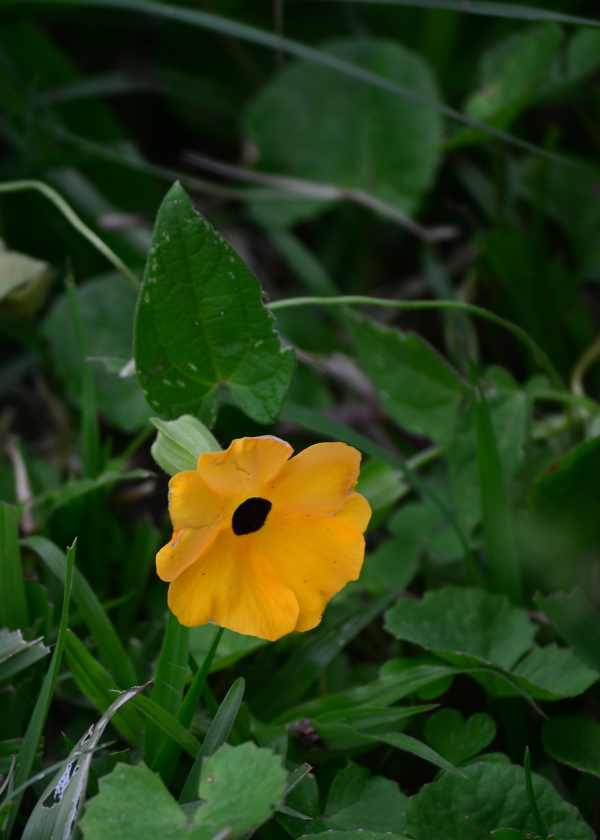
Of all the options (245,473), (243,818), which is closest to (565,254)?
(245,473)

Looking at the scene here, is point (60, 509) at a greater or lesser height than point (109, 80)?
lesser

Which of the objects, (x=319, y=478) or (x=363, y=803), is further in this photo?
(x=363, y=803)

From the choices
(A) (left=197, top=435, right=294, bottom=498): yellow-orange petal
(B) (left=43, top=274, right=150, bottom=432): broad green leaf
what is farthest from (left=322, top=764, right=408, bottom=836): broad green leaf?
(B) (left=43, top=274, right=150, bottom=432): broad green leaf

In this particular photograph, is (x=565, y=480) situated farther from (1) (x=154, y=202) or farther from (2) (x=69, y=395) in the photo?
(1) (x=154, y=202)

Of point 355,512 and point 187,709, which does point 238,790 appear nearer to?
point 187,709

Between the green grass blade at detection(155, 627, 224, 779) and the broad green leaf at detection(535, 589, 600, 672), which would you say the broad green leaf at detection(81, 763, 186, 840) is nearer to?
the green grass blade at detection(155, 627, 224, 779)

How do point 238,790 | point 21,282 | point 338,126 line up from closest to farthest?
point 238,790 → point 21,282 → point 338,126

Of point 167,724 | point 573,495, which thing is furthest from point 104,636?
point 573,495
